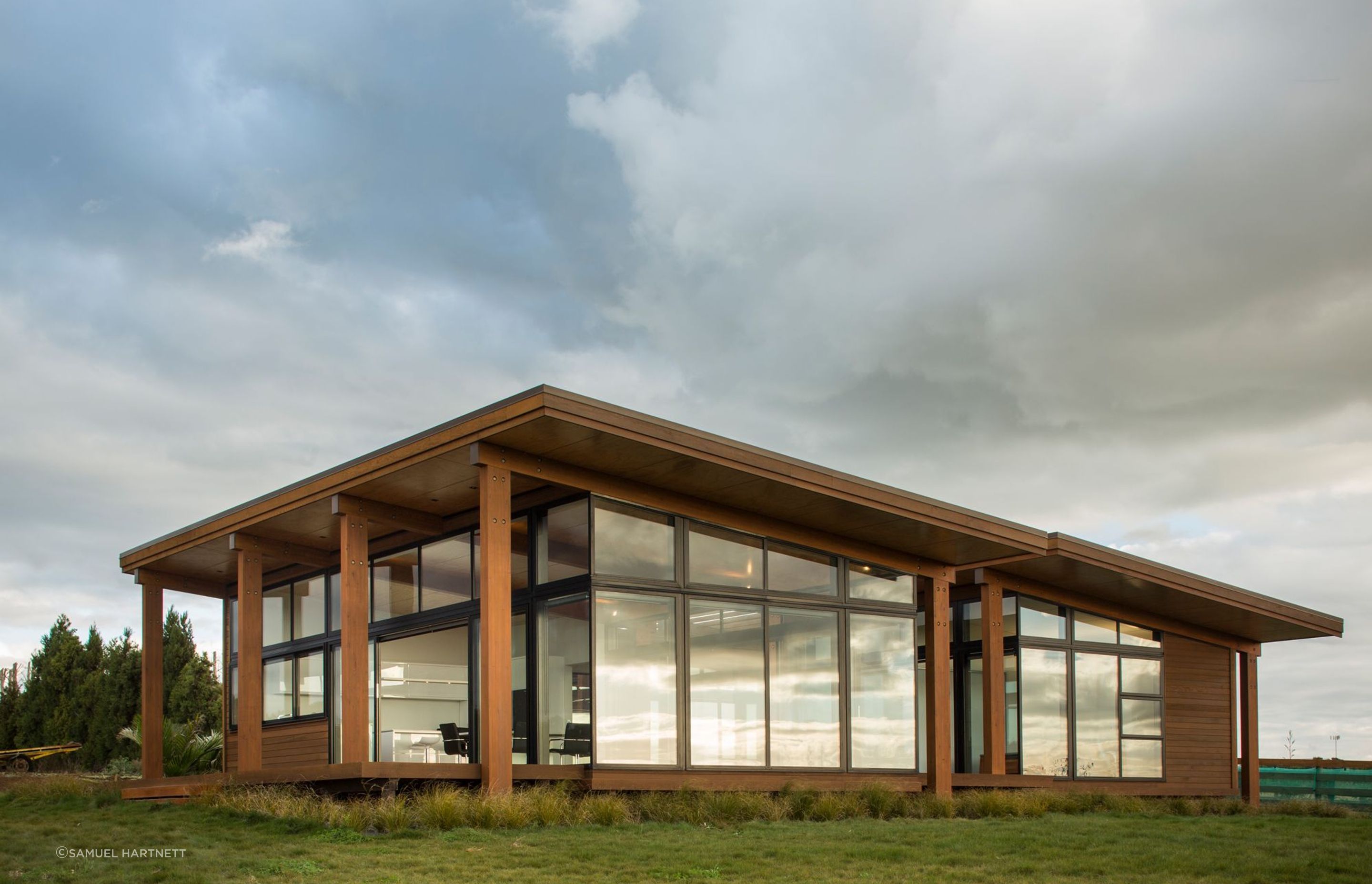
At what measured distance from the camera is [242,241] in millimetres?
18859

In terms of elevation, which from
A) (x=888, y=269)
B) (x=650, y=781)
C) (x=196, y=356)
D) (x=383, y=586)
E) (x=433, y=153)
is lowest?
(x=650, y=781)

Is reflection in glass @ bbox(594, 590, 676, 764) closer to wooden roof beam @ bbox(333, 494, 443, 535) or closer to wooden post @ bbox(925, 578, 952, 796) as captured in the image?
wooden roof beam @ bbox(333, 494, 443, 535)

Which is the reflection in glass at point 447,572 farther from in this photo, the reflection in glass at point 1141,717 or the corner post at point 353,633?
the reflection in glass at point 1141,717

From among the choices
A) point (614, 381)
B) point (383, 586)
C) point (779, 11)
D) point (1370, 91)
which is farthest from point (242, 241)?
point (1370, 91)

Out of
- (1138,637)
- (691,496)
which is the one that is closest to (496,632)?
(691,496)

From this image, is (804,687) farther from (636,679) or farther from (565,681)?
(565,681)

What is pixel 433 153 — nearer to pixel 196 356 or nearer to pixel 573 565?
pixel 196 356

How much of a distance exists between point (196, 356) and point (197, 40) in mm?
5191

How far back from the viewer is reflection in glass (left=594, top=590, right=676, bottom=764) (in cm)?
1242

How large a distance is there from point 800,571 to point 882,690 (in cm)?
204

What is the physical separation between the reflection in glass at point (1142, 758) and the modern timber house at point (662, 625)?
0.04 meters

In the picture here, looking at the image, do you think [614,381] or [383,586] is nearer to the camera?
[383,586]

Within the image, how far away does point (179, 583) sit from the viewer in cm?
1866

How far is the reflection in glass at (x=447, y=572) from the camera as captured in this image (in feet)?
48.2
